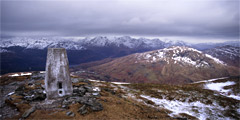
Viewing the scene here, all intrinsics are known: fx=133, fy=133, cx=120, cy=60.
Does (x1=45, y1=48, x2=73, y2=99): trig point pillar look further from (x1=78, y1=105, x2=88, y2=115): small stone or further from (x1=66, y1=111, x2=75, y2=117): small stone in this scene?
(x1=66, y1=111, x2=75, y2=117): small stone

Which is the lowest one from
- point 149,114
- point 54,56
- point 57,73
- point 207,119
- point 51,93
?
point 207,119

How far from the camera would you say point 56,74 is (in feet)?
70.0

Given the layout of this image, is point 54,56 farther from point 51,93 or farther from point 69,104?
point 69,104

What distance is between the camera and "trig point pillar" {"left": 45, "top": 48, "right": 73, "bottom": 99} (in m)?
21.0

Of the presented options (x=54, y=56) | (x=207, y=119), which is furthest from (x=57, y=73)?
(x=207, y=119)

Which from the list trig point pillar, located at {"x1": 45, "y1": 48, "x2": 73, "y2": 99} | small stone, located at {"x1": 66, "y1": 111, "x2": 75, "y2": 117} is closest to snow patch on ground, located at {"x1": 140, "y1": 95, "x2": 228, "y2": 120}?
small stone, located at {"x1": 66, "y1": 111, "x2": 75, "y2": 117}

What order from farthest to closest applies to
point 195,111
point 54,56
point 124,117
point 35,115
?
point 195,111, point 54,56, point 124,117, point 35,115

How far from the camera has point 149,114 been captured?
2048 cm

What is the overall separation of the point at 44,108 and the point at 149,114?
1511 centimetres

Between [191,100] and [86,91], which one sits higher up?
[86,91]

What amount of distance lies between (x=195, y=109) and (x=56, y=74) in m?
27.5

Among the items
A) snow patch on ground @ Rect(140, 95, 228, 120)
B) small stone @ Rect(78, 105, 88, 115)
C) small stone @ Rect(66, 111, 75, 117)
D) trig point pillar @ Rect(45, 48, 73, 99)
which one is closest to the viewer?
small stone @ Rect(66, 111, 75, 117)

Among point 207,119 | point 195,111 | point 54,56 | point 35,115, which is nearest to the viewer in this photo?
point 35,115

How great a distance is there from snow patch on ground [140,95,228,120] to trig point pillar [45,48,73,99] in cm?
1917
